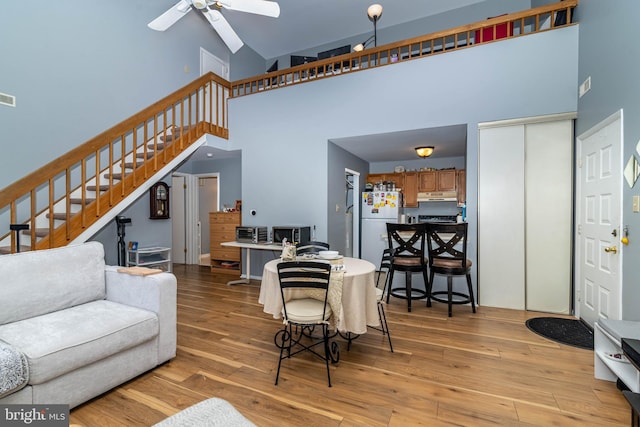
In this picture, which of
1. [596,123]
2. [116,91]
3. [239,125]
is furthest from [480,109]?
[116,91]

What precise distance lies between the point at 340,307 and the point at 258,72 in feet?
23.4

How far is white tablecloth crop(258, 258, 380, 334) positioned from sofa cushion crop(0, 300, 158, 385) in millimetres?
879

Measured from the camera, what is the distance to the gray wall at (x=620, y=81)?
7.39ft

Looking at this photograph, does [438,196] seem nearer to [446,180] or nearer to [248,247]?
[446,180]

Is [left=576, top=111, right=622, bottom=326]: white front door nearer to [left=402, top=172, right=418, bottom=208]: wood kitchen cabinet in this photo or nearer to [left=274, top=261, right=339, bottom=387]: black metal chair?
[left=274, top=261, right=339, bottom=387]: black metal chair

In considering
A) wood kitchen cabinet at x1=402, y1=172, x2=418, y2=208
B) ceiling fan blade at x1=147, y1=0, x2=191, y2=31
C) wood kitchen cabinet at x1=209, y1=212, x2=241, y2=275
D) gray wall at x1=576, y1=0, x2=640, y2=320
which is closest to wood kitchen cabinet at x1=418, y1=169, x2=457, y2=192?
wood kitchen cabinet at x1=402, y1=172, x2=418, y2=208

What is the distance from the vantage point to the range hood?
19.4 feet

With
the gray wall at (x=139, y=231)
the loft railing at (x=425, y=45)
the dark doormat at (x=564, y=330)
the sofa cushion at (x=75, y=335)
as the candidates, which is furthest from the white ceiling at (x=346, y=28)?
the sofa cushion at (x=75, y=335)

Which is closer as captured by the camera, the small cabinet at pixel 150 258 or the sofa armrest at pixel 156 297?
the sofa armrest at pixel 156 297

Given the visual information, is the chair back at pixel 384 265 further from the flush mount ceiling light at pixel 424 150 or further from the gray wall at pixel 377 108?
the flush mount ceiling light at pixel 424 150

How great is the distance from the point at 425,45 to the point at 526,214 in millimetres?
3965

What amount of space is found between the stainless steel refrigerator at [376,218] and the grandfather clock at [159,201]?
3895 millimetres

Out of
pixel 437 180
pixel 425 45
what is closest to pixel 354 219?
pixel 437 180

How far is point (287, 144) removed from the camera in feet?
16.5
